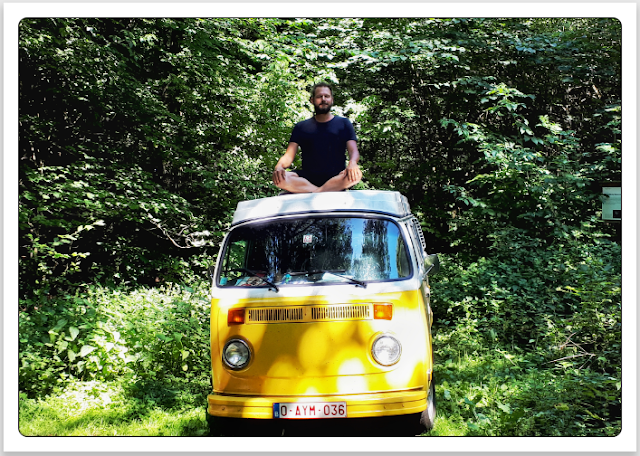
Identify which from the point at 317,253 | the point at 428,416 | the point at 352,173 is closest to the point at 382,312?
the point at 317,253

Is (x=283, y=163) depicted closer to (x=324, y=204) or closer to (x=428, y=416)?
(x=324, y=204)

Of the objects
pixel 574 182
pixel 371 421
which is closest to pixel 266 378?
pixel 371 421

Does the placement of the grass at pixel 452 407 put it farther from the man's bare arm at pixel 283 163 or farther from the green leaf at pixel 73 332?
the man's bare arm at pixel 283 163

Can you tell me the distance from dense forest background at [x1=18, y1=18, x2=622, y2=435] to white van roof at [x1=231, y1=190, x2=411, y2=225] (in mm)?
1808

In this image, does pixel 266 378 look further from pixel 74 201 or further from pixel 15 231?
pixel 74 201

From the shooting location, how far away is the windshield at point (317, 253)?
12.0ft

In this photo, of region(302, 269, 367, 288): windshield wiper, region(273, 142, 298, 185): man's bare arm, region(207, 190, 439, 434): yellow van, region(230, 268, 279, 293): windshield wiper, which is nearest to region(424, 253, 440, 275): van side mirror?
region(207, 190, 439, 434): yellow van

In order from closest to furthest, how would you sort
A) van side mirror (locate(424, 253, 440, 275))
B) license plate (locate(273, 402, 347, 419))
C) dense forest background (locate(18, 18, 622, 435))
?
1. license plate (locate(273, 402, 347, 419))
2. van side mirror (locate(424, 253, 440, 275))
3. dense forest background (locate(18, 18, 622, 435))

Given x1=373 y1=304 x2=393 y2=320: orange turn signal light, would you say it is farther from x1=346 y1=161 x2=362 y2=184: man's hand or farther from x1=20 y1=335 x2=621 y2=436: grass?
x1=346 y1=161 x2=362 y2=184: man's hand

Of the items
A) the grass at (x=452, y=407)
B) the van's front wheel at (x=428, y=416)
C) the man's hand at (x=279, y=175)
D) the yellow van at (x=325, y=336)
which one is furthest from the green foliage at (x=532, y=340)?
the man's hand at (x=279, y=175)

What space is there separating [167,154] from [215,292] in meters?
4.75

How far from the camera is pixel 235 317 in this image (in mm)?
3498

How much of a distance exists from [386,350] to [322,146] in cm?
211

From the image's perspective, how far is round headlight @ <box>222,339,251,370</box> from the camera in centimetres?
344
